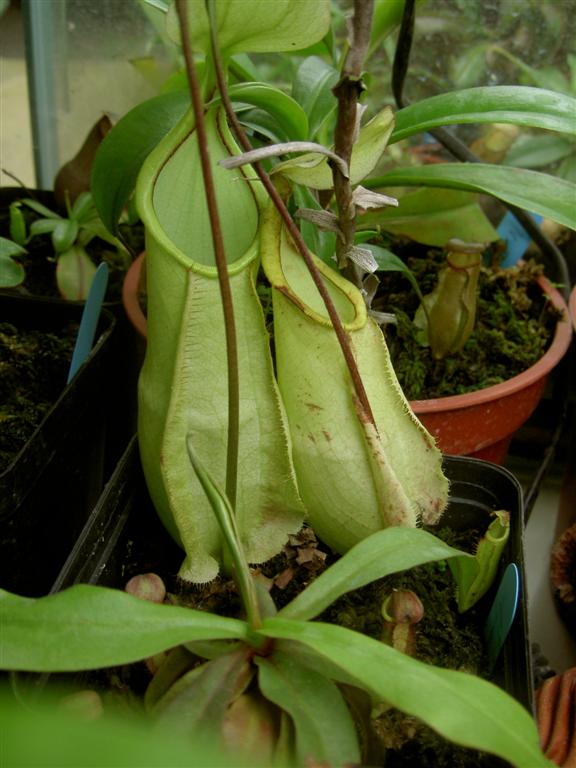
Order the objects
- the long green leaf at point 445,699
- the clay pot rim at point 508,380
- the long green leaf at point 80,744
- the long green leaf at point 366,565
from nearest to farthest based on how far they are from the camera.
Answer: the long green leaf at point 80,744 → the long green leaf at point 445,699 → the long green leaf at point 366,565 → the clay pot rim at point 508,380

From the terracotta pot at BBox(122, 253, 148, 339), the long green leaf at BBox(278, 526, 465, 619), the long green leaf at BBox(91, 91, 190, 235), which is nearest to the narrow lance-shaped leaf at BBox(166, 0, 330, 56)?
the long green leaf at BBox(91, 91, 190, 235)

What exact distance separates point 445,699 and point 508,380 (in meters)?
0.56

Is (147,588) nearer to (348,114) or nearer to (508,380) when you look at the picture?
(348,114)

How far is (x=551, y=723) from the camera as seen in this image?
62 cm

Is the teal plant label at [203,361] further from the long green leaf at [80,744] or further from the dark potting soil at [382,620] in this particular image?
the long green leaf at [80,744]

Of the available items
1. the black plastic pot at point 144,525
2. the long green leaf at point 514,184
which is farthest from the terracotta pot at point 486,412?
the long green leaf at point 514,184

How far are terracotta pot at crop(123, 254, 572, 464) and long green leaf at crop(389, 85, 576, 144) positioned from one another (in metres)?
0.28

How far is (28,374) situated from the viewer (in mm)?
888

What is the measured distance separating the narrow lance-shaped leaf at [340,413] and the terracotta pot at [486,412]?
0.23 meters

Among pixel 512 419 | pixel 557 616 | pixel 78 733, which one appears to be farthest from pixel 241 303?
pixel 557 616

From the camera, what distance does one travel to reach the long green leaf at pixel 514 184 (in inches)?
24.2

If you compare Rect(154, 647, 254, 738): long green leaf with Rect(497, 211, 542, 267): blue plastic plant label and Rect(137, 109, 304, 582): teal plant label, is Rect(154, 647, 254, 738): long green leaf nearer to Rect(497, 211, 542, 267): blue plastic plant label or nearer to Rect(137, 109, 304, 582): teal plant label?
Rect(137, 109, 304, 582): teal plant label

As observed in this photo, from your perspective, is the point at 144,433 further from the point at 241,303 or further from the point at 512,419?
the point at 512,419

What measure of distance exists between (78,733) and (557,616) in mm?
872
